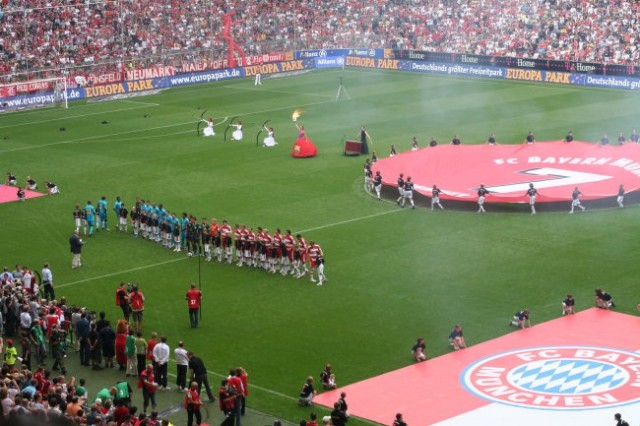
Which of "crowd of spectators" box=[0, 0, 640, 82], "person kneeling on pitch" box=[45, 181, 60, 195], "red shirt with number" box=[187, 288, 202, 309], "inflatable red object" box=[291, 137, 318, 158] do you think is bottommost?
"person kneeling on pitch" box=[45, 181, 60, 195]

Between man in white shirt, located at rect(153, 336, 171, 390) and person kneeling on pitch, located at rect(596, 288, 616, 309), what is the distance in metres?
11.8

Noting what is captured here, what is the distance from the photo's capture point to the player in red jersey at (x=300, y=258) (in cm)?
3155

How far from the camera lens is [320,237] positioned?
36125 millimetres

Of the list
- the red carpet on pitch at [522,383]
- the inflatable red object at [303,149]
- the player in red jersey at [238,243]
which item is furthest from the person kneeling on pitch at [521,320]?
the inflatable red object at [303,149]

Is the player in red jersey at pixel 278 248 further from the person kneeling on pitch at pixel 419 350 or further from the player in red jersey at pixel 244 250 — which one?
the person kneeling on pitch at pixel 419 350

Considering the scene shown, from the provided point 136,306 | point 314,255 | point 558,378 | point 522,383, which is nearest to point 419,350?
point 522,383

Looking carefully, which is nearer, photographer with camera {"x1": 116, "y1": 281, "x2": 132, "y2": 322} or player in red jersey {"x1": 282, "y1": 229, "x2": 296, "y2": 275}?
photographer with camera {"x1": 116, "y1": 281, "x2": 132, "y2": 322}

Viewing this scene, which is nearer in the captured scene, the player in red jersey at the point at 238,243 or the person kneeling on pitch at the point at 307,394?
the person kneeling on pitch at the point at 307,394

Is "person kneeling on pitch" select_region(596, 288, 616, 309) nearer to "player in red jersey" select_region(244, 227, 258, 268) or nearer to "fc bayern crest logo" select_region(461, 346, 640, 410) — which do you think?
"fc bayern crest logo" select_region(461, 346, 640, 410)

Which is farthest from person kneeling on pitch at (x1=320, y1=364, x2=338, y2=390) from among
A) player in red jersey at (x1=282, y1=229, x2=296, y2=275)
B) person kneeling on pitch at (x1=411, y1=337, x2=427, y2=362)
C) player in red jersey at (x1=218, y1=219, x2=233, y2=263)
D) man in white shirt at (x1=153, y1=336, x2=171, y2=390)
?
player in red jersey at (x1=218, y1=219, x2=233, y2=263)

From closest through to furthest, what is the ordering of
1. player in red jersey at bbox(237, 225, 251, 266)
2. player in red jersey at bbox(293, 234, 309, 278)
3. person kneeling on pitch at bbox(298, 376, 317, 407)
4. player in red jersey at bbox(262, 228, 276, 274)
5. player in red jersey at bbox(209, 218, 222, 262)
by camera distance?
person kneeling on pitch at bbox(298, 376, 317, 407)
player in red jersey at bbox(293, 234, 309, 278)
player in red jersey at bbox(262, 228, 276, 274)
player in red jersey at bbox(237, 225, 251, 266)
player in red jersey at bbox(209, 218, 222, 262)

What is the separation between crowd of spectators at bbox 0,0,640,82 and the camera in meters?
70.3

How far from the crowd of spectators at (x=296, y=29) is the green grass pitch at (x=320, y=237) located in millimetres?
7054

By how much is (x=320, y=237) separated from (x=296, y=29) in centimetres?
4962
